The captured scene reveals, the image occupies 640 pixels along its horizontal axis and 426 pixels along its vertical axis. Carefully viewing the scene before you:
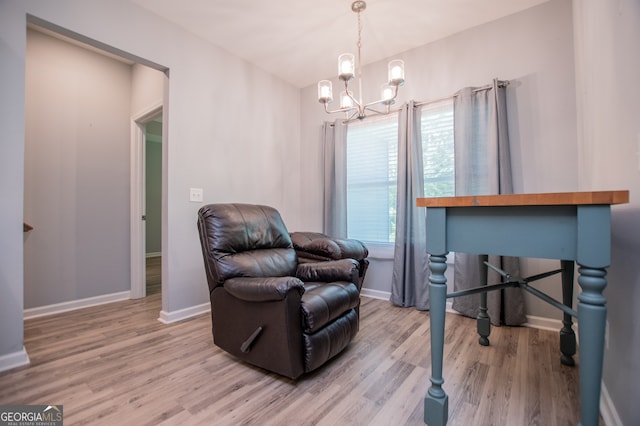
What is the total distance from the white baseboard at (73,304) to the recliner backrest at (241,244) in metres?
2.01

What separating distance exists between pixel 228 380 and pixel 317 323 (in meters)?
0.61

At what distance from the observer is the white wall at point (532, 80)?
2.18 meters

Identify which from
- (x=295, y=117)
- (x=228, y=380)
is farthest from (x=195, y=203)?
(x=295, y=117)

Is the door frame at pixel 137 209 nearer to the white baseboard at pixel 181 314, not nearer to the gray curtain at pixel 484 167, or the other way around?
the white baseboard at pixel 181 314

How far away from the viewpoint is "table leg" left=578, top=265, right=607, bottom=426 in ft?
2.76

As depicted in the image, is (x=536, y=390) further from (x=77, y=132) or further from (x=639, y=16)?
(x=77, y=132)

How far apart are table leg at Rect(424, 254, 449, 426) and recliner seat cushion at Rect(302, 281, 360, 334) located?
2.00 feet

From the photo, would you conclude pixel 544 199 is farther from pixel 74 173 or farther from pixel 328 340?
pixel 74 173

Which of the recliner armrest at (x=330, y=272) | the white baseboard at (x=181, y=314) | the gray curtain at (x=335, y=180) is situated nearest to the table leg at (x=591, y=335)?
the recliner armrest at (x=330, y=272)

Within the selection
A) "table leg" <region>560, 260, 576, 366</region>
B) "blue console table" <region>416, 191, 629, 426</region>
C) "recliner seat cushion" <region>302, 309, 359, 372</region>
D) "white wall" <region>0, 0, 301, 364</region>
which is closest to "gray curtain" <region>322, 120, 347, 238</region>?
"white wall" <region>0, 0, 301, 364</region>

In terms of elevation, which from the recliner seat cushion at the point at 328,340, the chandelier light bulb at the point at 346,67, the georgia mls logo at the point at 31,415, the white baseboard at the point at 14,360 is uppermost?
the chandelier light bulb at the point at 346,67

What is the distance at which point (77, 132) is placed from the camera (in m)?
2.90

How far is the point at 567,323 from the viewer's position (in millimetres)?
1687

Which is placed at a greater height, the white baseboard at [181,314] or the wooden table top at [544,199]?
the wooden table top at [544,199]
